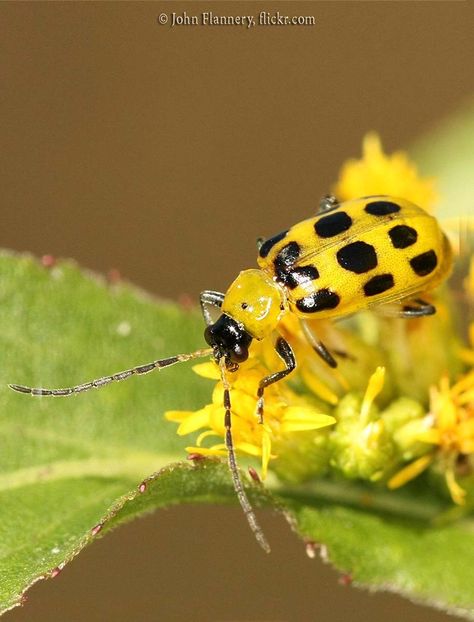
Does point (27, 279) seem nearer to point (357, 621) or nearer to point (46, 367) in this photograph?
point (46, 367)

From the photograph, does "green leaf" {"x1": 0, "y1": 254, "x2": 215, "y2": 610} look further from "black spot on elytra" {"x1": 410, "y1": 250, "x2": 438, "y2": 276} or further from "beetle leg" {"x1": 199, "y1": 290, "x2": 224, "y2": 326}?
"black spot on elytra" {"x1": 410, "y1": 250, "x2": 438, "y2": 276}

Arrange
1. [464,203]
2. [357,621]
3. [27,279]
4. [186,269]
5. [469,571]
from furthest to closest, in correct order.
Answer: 1. [186,269]
2. [357,621]
3. [464,203]
4. [27,279]
5. [469,571]

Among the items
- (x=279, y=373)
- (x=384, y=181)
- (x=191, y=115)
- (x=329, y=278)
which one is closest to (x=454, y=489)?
(x=279, y=373)

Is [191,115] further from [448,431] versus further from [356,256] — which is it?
[448,431]

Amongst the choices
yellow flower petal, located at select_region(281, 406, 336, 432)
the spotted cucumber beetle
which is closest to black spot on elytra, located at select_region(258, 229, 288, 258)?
the spotted cucumber beetle

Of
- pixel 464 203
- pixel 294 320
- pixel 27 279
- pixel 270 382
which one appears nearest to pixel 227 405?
pixel 270 382
